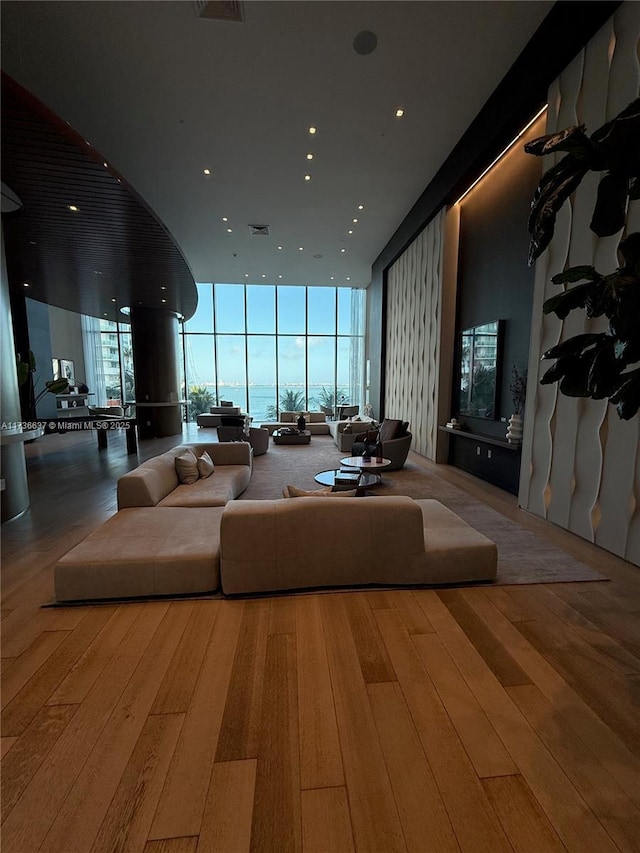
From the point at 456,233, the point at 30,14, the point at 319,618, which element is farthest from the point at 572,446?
the point at 30,14

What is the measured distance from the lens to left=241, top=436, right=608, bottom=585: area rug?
2875mm

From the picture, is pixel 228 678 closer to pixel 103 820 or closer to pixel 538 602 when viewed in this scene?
pixel 103 820

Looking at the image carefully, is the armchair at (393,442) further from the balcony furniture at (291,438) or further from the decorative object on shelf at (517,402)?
the balcony furniture at (291,438)

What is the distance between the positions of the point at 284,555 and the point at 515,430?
11.9 ft

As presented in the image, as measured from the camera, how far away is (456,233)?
21.2ft

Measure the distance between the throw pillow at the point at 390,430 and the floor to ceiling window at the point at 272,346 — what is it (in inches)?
306

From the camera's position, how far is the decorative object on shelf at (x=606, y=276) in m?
1.33

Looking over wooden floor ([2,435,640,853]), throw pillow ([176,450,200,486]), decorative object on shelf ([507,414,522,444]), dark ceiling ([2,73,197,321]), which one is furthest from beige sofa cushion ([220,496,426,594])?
dark ceiling ([2,73,197,321])

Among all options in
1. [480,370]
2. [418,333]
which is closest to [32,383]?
[418,333]

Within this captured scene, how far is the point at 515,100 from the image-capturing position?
4.07 meters

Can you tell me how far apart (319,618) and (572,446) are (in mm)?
2902

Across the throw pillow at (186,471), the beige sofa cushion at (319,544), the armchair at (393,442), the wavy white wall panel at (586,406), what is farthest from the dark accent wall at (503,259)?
the throw pillow at (186,471)

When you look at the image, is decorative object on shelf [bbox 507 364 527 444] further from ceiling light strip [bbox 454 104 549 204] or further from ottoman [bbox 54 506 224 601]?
ottoman [bbox 54 506 224 601]

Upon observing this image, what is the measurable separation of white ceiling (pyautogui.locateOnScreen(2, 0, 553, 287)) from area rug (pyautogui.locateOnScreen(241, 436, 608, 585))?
492cm
